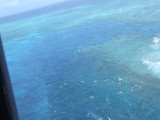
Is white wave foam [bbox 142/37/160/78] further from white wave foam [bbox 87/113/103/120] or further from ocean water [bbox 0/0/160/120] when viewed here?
white wave foam [bbox 87/113/103/120]

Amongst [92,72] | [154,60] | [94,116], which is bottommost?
[94,116]

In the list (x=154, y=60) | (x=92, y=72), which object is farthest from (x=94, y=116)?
(x=154, y=60)

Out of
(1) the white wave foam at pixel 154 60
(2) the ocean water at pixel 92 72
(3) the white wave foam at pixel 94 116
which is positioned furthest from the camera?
(1) the white wave foam at pixel 154 60

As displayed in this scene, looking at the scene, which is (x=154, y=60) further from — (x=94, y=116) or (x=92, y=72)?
(x=94, y=116)

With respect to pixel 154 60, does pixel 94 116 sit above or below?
below

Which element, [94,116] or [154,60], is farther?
[154,60]

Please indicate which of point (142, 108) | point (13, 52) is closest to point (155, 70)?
point (142, 108)

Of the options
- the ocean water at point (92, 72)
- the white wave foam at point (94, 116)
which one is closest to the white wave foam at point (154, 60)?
the ocean water at point (92, 72)

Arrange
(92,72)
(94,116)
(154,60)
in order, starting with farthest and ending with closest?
(92,72) < (154,60) < (94,116)

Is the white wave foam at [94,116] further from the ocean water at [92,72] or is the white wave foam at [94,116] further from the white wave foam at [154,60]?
the white wave foam at [154,60]
